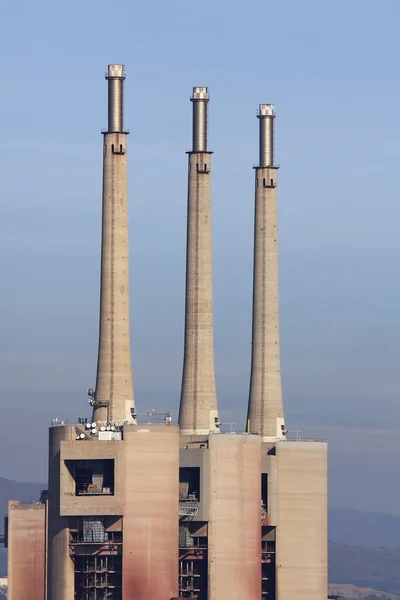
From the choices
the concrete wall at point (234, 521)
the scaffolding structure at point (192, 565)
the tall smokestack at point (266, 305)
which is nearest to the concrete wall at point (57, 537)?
the scaffolding structure at point (192, 565)

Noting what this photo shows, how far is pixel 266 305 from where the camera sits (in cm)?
15438

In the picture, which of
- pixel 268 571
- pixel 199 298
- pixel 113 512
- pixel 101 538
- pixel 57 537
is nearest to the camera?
pixel 113 512

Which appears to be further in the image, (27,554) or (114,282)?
(27,554)

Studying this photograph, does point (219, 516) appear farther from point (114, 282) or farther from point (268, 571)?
point (114, 282)

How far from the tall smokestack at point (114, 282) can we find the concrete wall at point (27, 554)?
11961 millimetres

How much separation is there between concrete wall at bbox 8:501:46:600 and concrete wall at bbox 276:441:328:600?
19.0 metres

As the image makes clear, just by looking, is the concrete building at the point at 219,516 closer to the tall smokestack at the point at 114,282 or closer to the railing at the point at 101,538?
the tall smokestack at the point at 114,282

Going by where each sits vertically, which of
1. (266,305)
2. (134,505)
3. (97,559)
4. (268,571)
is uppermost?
(266,305)

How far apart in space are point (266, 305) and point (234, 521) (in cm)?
2294

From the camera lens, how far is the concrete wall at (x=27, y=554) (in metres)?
145

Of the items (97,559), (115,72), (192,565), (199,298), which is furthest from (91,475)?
(115,72)

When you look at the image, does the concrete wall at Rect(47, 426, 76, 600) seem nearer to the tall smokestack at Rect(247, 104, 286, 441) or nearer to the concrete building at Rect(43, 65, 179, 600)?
the concrete building at Rect(43, 65, 179, 600)

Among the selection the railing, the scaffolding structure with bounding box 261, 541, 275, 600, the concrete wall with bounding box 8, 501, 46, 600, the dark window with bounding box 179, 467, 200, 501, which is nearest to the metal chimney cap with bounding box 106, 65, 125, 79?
the dark window with bounding box 179, 467, 200, 501

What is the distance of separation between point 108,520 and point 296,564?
21.1m
